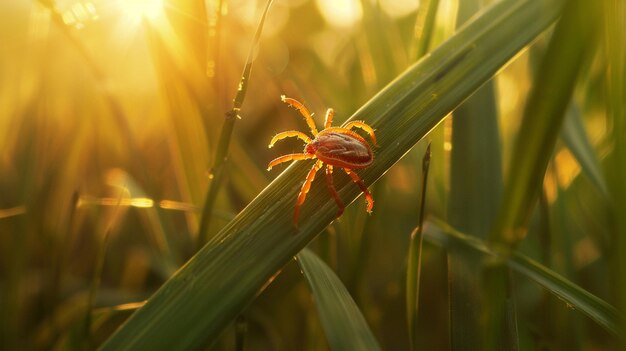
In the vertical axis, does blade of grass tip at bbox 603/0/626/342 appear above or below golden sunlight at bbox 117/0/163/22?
below

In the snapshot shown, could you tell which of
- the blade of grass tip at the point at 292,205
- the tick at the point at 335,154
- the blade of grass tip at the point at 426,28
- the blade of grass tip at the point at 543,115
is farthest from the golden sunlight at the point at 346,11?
the blade of grass tip at the point at 543,115

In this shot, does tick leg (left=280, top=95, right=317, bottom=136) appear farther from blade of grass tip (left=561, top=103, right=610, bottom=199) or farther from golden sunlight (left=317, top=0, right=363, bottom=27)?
blade of grass tip (left=561, top=103, right=610, bottom=199)

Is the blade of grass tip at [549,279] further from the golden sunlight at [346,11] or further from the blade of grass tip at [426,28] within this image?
the golden sunlight at [346,11]

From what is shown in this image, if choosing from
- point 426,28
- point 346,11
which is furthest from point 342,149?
point 346,11

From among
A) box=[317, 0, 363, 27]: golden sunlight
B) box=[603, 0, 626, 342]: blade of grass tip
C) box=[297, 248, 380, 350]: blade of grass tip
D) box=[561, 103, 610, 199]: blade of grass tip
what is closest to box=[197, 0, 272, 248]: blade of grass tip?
box=[297, 248, 380, 350]: blade of grass tip

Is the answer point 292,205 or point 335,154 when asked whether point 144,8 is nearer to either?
point 335,154
